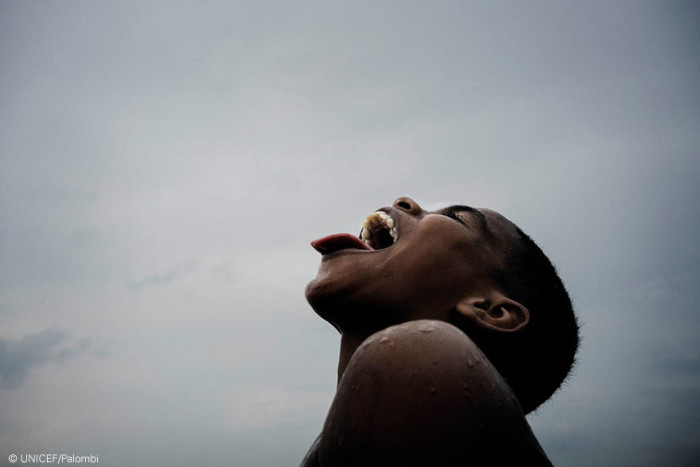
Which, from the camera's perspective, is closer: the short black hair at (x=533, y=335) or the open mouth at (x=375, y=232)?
the short black hair at (x=533, y=335)

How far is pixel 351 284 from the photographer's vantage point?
311cm

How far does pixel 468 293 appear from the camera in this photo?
308 centimetres

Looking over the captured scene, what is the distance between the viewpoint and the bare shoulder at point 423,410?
5.39 feet

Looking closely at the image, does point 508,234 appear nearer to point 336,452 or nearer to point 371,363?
point 371,363

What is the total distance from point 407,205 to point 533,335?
1406 mm

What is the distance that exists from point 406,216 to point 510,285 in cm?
96

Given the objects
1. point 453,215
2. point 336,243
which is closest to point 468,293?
point 453,215

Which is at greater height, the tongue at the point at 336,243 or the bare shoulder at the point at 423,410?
the tongue at the point at 336,243

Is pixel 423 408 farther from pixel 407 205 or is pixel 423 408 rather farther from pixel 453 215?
pixel 407 205

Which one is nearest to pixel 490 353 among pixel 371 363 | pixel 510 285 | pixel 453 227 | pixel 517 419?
pixel 510 285

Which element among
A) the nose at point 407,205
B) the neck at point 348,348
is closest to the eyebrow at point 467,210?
the nose at point 407,205

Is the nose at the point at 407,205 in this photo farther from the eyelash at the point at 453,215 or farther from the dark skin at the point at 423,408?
the dark skin at the point at 423,408

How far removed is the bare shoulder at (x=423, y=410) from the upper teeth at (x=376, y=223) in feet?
5.68

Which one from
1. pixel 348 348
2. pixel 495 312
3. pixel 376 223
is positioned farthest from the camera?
pixel 376 223
